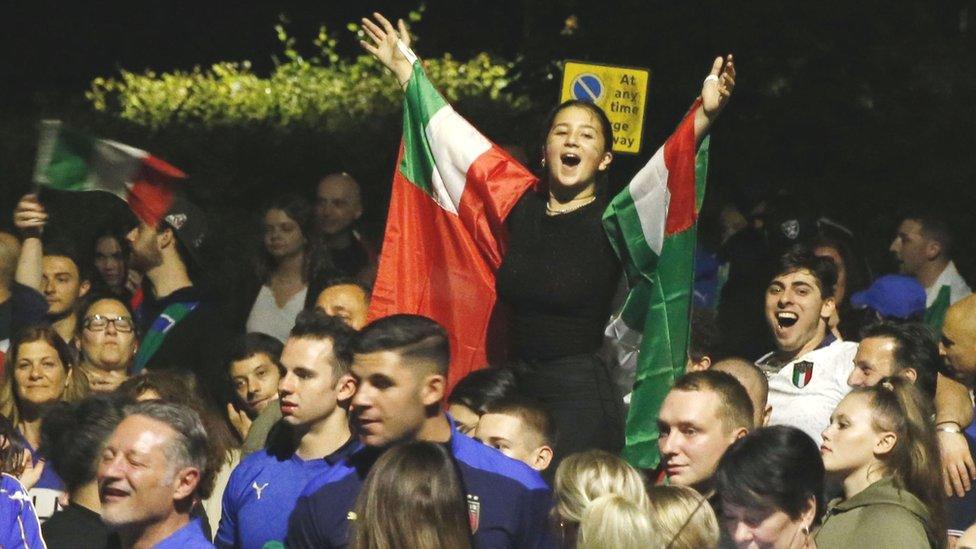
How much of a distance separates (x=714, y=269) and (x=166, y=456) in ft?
20.5

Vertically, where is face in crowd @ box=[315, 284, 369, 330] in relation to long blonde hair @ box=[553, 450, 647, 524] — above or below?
above

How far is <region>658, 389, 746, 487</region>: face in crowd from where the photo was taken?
6492 millimetres

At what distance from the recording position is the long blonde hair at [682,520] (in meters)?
5.44

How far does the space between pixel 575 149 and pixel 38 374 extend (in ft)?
9.38

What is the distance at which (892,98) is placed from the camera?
12789 millimetres

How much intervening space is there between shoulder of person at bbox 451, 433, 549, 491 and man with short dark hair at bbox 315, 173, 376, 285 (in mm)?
4846

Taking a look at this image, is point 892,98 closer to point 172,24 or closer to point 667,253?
point 667,253

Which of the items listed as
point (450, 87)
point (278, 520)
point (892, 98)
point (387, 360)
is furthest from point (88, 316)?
point (450, 87)

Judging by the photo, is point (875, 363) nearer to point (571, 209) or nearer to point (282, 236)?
point (571, 209)

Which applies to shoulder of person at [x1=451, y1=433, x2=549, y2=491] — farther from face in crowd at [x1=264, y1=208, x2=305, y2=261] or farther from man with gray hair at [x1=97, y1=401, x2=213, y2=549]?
face in crowd at [x1=264, y1=208, x2=305, y2=261]

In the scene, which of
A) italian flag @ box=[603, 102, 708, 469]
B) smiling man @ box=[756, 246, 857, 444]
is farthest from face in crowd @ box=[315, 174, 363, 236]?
italian flag @ box=[603, 102, 708, 469]

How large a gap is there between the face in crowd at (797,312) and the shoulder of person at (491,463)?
2375 millimetres

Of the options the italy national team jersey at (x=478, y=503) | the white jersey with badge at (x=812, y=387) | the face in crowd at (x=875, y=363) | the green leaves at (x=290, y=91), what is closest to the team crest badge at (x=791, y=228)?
the white jersey with badge at (x=812, y=387)

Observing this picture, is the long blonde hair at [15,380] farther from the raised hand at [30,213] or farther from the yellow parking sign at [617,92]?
the yellow parking sign at [617,92]
